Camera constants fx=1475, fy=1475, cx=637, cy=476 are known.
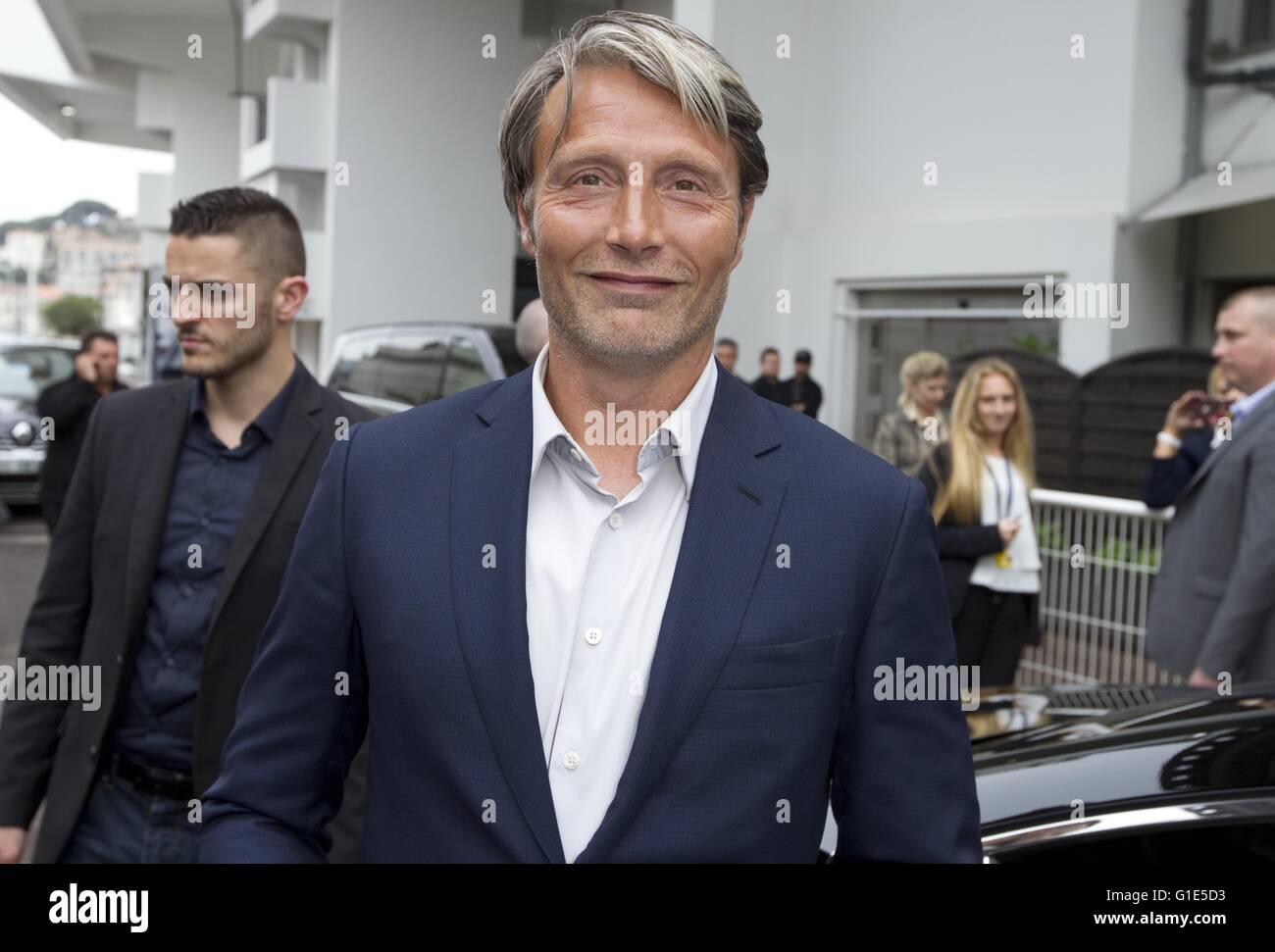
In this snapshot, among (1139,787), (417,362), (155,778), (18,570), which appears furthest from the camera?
(18,570)

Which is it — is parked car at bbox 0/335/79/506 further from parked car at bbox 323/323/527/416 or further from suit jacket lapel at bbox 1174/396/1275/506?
suit jacket lapel at bbox 1174/396/1275/506

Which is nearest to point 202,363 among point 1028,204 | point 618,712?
point 618,712

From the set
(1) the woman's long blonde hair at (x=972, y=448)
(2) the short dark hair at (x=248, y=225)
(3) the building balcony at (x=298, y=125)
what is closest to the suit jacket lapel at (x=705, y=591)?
(2) the short dark hair at (x=248, y=225)

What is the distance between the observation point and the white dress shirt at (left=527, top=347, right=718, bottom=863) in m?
1.87

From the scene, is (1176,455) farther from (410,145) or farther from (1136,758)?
(410,145)

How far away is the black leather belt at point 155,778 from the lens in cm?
324

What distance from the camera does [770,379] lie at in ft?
51.5

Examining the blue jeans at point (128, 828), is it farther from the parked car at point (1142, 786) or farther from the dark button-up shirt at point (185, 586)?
the parked car at point (1142, 786)

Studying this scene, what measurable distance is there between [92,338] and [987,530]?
6866 mm

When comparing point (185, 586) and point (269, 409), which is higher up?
point (269, 409)

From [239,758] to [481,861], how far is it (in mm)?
391

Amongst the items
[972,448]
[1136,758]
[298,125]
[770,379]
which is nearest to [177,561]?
[1136,758]
